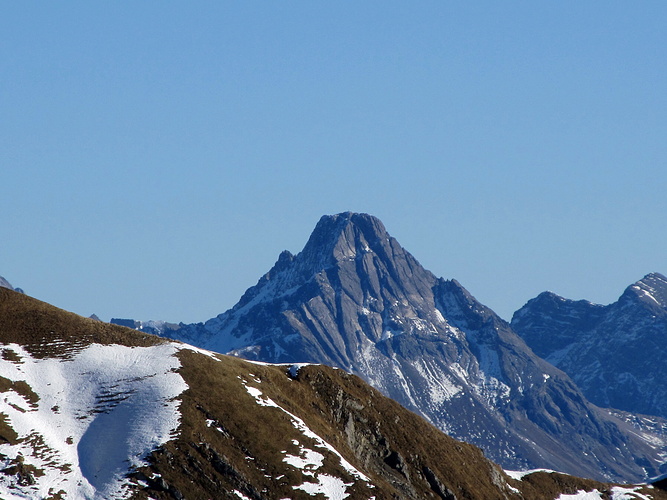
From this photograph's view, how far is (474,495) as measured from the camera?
16600 cm

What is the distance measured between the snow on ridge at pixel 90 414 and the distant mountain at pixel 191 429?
16 cm

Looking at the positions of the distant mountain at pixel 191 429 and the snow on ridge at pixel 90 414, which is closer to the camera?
the snow on ridge at pixel 90 414

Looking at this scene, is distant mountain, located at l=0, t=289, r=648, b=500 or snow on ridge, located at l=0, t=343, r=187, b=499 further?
distant mountain, located at l=0, t=289, r=648, b=500

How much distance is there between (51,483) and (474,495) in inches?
2532

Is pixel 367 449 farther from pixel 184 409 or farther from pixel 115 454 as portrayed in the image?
pixel 115 454

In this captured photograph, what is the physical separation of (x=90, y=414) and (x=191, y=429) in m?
13.8

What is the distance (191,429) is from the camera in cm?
14325

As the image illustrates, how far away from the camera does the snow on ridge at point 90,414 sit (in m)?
132

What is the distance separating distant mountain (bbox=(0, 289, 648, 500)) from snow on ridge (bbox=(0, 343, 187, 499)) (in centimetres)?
16

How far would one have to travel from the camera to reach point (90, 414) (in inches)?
5768

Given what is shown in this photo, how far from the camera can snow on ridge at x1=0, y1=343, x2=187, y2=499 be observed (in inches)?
5202

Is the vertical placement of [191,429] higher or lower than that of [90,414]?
lower

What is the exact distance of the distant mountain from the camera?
135m

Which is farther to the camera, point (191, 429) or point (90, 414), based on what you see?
point (90, 414)
